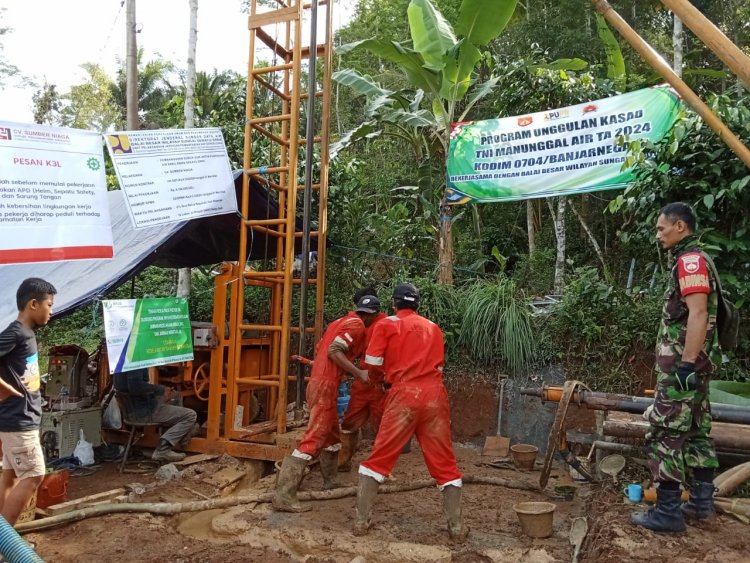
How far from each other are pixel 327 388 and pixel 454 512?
153cm

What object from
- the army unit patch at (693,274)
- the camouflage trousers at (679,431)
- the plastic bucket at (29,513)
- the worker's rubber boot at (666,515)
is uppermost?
the army unit patch at (693,274)

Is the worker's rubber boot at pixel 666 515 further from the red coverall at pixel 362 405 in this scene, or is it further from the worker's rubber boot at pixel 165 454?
the worker's rubber boot at pixel 165 454

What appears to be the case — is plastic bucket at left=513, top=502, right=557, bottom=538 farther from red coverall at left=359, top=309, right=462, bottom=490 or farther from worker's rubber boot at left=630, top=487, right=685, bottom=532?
worker's rubber boot at left=630, top=487, right=685, bottom=532

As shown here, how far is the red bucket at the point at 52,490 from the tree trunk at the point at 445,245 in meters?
5.34

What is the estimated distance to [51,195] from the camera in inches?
183

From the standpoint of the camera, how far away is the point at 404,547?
4.06 m

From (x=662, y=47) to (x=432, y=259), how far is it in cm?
910

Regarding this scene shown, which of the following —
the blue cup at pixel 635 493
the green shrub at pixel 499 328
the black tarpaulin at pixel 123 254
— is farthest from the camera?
the green shrub at pixel 499 328

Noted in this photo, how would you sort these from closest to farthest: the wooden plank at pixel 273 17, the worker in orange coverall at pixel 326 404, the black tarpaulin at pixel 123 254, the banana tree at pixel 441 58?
1. the black tarpaulin at pixel 123 254
2. the worker in orange coverall at pixel 326 404
3. the wooden plank at pixel 273 17
4. the banana tree at pixel 441 58

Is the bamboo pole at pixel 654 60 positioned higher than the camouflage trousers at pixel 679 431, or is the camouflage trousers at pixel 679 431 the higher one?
the bamboo pole at pixel 654 60

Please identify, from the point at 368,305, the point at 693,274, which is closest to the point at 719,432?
the point at 693,274

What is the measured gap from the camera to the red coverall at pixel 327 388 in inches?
197

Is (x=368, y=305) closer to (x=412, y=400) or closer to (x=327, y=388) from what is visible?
(x=327, y=388)

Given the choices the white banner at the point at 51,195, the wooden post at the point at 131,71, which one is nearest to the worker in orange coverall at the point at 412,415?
the white banner at the point at 51,195
